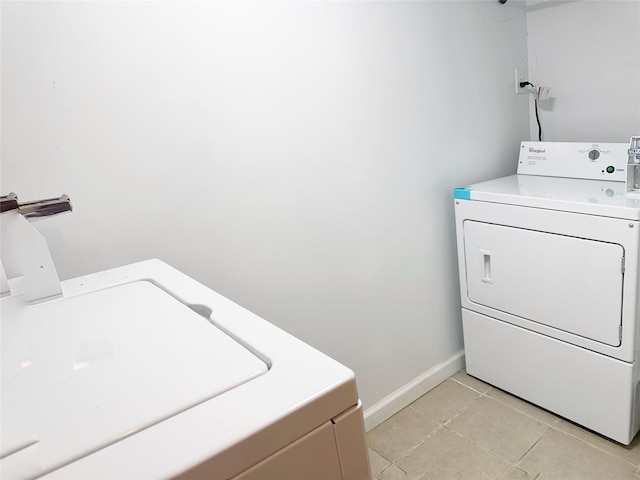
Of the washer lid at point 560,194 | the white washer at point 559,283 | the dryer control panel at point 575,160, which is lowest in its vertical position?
the white washer at point 559,283

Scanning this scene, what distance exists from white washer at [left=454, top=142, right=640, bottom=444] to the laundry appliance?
1.34 metres

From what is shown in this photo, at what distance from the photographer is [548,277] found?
5.72 ft

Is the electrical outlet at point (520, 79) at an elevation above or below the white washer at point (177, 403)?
above

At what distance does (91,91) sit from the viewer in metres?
1.23

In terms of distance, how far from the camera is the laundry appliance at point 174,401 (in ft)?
→ 1.52

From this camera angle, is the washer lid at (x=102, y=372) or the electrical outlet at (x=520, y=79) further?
the electrical outlet at (x=520, y=79)

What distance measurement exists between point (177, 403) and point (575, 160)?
6.63ft

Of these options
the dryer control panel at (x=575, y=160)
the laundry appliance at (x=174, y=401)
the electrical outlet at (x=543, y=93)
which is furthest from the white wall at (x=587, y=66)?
the laundry appliance at (x=174, y=401)

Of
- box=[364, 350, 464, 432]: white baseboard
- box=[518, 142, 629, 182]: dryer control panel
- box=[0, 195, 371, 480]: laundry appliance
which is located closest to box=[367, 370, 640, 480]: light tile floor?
box=[364, 350, 464, 432]: white baseboard

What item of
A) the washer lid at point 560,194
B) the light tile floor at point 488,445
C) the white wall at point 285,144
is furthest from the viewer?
the light tile floor at point 488,445

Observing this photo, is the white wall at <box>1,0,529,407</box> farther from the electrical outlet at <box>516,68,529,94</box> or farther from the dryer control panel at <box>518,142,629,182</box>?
the dryer control panel at <box>518,142,629,182</box>

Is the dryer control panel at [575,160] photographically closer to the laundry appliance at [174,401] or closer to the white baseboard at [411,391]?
the white baseboard at [411,391]

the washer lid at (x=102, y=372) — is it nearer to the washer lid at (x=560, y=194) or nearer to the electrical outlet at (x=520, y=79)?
the washer lid at (x=560, y=194)

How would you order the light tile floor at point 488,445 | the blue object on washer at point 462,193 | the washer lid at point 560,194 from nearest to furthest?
1. the washer lid at point 560,194
2. the light tile floor at point 488,445
3. the blue object on washer at point 462,193
